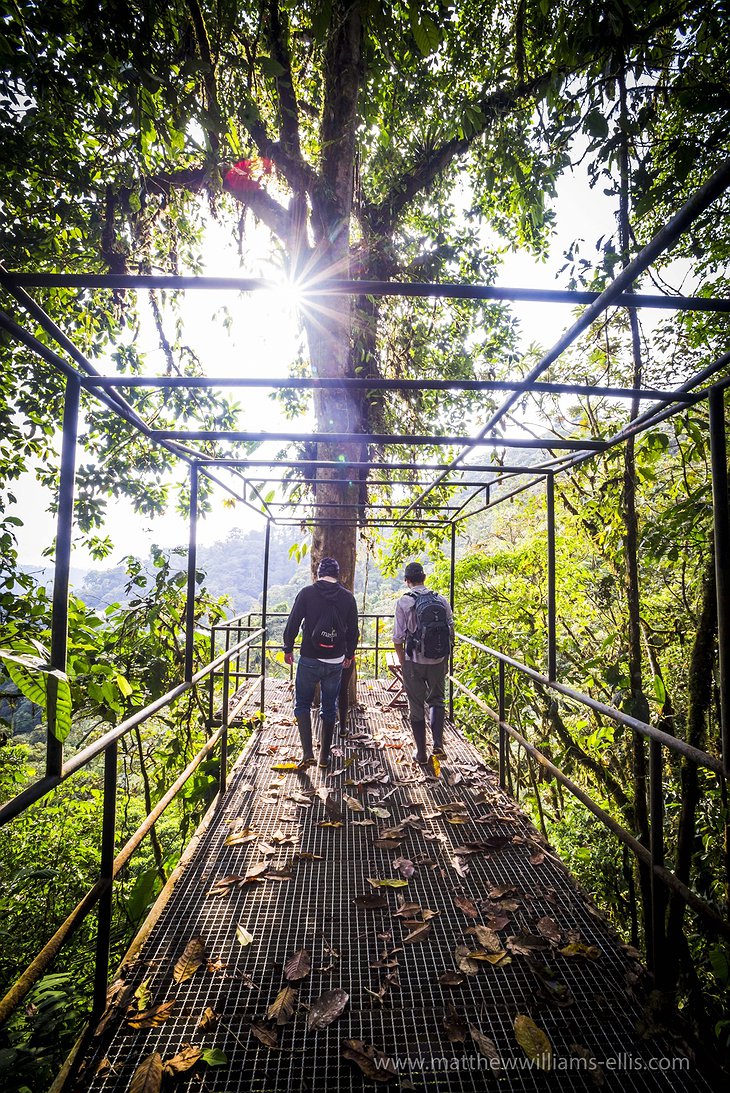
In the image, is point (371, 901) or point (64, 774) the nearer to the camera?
point (64, 774)

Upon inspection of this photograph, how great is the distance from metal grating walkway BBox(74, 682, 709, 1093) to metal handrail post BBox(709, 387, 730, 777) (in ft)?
4.01

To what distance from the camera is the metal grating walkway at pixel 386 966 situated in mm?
1664

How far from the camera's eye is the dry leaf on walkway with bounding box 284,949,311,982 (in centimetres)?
204

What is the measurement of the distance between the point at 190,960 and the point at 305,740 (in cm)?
220

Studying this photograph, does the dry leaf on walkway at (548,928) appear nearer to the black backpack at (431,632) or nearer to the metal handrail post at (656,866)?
the metal handrail post at (656,866)

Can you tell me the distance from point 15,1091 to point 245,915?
46.6 inches

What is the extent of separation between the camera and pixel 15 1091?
2.16m

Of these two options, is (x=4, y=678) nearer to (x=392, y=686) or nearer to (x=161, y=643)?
(x=161, y=643)

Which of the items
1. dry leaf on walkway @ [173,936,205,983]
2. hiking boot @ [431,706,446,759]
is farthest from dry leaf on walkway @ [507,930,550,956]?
hiking boot @ [431,706,446,759]

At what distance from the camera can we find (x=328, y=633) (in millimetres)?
4137

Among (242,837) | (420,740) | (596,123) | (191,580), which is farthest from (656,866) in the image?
(596,123)

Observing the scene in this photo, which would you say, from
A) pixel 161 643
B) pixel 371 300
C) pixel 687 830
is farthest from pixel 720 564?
pixel 371 300

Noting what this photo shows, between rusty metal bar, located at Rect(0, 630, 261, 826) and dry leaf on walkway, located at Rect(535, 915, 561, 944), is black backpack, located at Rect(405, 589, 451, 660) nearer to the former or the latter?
dry leaf on walkway, located at Rect(535, 915, 561, 944)

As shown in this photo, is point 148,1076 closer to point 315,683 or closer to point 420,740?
point 315,683
